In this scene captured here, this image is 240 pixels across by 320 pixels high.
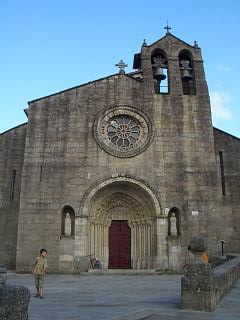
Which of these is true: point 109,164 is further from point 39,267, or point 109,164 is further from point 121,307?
point 121,307

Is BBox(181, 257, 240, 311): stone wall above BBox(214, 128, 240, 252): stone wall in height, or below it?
below

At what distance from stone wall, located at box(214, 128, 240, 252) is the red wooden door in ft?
14.1

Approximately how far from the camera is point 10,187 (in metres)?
17.8

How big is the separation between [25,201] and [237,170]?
9939 millimetres

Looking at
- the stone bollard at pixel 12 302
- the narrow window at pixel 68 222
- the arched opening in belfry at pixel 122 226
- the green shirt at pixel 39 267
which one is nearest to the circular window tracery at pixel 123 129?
the arched opening in belfry at pixel 122 226

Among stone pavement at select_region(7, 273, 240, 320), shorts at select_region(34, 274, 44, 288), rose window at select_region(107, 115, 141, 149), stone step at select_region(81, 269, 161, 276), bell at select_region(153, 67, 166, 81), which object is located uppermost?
bell at select_region(153, 67, 166, 81)

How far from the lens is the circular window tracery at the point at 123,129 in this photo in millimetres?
17625

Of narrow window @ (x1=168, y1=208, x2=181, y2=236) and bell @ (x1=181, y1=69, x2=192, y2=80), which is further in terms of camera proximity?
bell @ (x1=181, y1=69, x2=192, y2=80)

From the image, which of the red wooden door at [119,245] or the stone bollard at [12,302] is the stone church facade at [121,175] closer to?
the red wooden door at [119,245]

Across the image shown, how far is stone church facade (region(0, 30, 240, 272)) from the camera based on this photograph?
1638cm

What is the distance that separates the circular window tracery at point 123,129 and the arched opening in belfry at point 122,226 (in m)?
1.94

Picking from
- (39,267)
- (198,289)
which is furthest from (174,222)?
(198,289)

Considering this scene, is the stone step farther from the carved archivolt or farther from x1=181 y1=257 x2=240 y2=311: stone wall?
x1=181 y1=257 x2=240 y2=311: stone wall

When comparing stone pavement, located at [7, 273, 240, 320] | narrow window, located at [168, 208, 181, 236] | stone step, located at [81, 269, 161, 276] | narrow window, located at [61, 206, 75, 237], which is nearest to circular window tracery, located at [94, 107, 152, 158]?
narrow window, located at [168, 208, 181, 236]
